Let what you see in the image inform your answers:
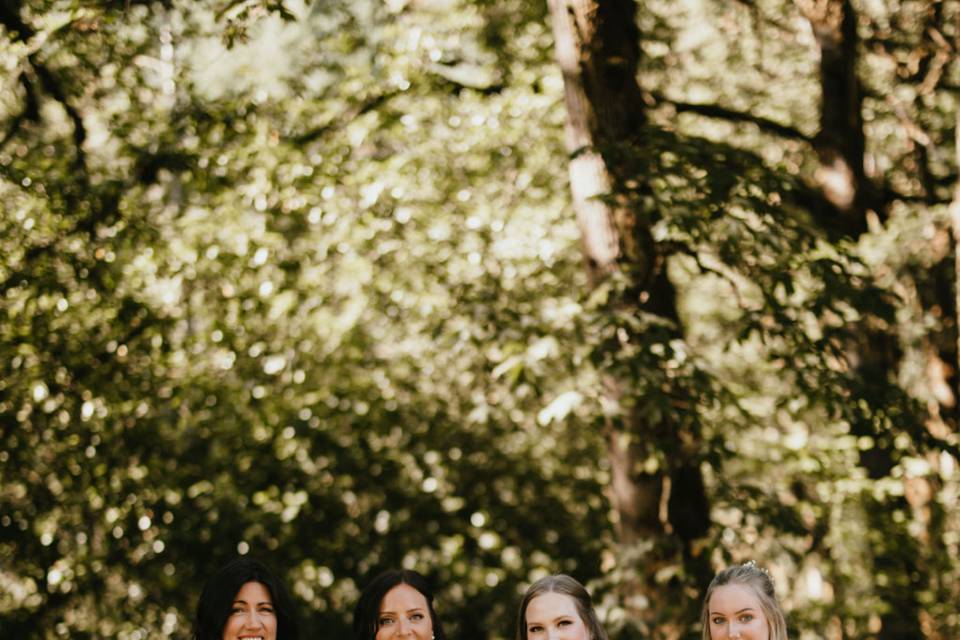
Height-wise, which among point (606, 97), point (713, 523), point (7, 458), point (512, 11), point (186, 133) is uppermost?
point (512, 11)

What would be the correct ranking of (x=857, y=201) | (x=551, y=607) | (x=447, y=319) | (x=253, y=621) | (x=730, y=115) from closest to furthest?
(x=551, y=607) → (x=253, y=621) → (x=447, y=319) → (x=857, y=201) → (x=730, y=115)

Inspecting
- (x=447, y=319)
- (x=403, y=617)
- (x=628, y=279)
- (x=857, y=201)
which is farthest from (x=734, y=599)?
(x=857, y=201)

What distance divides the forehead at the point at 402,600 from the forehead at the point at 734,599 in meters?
1.19

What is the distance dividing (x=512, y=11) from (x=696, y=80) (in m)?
2.46

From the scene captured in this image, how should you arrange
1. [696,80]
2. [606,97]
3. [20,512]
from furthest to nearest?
[696,80] → [20,512] → [606,97]

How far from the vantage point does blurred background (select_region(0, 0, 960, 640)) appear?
726 centimetres

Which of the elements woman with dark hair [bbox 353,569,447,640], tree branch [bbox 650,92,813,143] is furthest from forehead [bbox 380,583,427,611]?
tree branch [bbox 650,92,813,143]

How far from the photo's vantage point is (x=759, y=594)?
14.8 feet

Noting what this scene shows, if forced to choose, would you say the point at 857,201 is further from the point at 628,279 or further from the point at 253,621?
the point at 253,621

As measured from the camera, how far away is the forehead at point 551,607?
179 inches

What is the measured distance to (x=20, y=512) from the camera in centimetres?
913

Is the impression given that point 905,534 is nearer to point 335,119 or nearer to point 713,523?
point 713,523

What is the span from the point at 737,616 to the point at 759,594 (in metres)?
0.14

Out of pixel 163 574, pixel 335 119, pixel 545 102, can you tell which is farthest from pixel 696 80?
pixel 163 574
